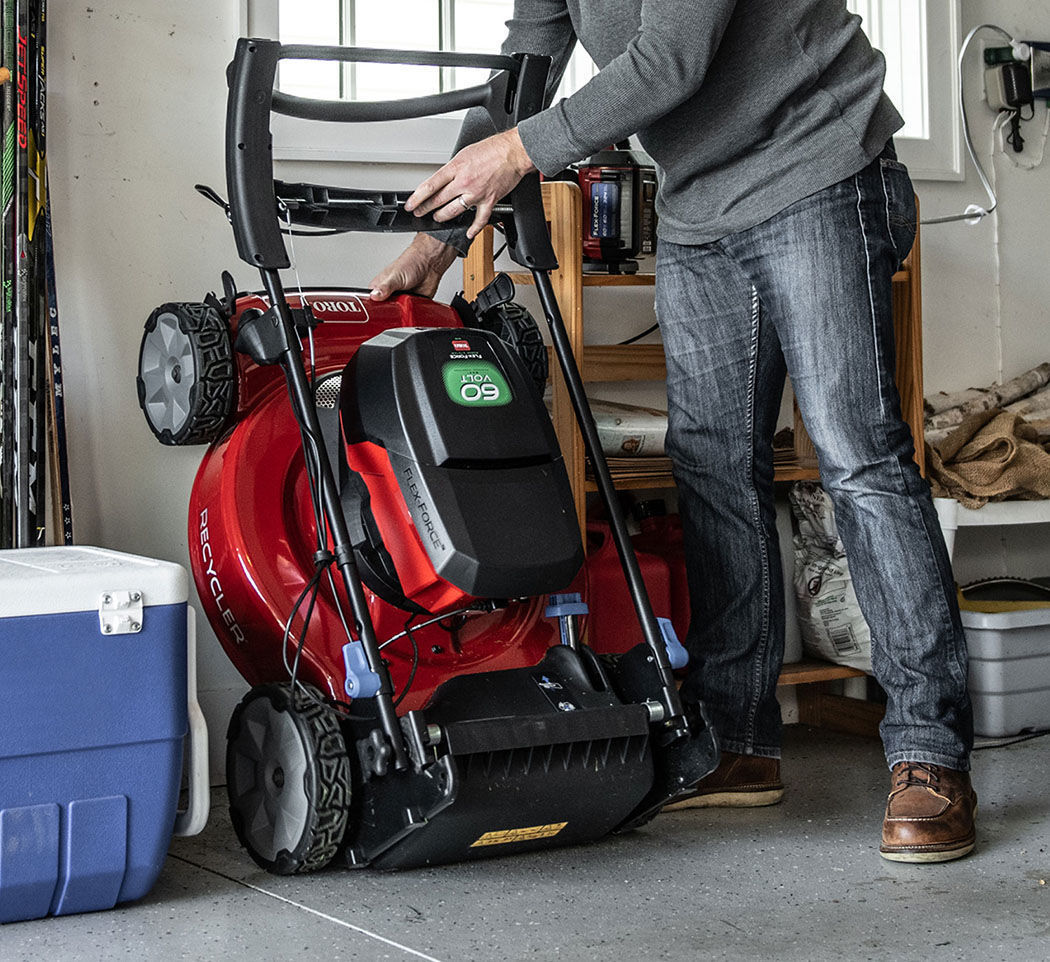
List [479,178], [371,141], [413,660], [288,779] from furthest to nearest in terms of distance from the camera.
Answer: [371,141], [413,660], [479,178], [288,779]

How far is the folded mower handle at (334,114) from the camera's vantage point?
142cm

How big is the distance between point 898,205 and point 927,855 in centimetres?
77

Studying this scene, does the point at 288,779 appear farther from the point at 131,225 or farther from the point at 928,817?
the point at 131,225

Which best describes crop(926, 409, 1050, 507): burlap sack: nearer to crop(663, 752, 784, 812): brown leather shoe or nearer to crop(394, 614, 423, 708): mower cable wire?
crop(663, 752, 784, 812): brown leather shoe

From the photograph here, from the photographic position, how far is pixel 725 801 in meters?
1.75

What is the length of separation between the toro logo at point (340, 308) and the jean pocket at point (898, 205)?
69 cm

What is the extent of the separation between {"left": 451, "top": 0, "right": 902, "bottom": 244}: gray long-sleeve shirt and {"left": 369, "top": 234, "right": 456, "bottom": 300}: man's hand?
329mm

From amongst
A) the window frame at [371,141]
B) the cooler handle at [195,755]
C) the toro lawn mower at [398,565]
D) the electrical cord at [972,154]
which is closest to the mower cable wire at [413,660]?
the toro lawn mower at [398,565]

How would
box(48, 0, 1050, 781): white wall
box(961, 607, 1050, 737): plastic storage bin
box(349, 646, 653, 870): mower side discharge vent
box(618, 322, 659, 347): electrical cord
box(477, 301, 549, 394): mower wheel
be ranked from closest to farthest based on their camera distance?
box(349, 646, 653, 870): mower side discharge vent → box(477, 301, 549, 394): mower wheel → box(48, 0, 1050, 781): white wall → box(961, 607, 1050, 737): plastic storage bin → box(618, 322, 659, 347): electrical cord

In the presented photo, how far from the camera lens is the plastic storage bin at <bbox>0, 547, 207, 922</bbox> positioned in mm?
1241

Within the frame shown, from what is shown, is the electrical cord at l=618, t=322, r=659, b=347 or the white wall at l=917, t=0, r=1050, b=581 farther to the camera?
the white wall at l=917, t=0, r=1050, b=581

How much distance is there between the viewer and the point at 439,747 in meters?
1.31

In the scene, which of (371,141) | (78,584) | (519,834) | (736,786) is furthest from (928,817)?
(371,141)

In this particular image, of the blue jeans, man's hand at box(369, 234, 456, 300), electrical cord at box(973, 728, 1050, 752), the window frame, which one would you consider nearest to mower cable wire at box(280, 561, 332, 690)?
man's hand at box(369, 234, 456, 300)
